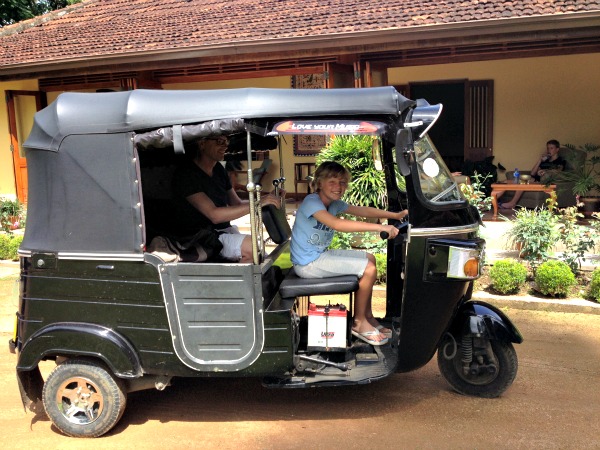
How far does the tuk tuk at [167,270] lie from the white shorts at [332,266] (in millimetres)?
125

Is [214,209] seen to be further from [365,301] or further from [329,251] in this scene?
[365,301]

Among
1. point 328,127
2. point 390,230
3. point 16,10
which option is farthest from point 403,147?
point 16,10

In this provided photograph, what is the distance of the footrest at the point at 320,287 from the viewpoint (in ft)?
13.1

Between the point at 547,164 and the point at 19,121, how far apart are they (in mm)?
11320

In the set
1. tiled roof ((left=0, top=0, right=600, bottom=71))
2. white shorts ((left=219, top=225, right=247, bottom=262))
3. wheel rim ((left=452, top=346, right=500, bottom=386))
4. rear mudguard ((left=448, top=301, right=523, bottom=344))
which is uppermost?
tiled roof ((left=0, top=0, right=600, bottom=71))

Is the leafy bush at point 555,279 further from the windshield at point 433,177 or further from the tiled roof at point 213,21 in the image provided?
the tiled roof at point 213,21

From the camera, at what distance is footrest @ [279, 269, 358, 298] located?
3979mm

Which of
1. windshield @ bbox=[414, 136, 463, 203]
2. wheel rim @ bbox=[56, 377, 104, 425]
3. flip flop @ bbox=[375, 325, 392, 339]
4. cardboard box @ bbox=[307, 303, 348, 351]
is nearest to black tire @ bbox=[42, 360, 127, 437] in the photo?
wheel rim @ bbox=[56, 377, 104, 425]

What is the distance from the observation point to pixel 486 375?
13.6 feet

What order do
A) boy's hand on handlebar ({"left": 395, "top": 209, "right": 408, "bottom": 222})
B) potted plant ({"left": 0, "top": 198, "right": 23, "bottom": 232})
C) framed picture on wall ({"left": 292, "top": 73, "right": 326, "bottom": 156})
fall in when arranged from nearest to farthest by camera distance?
boy's hand on handlebar ({"left": 395, "top": 209, "right": 408, "bottom": 222}) → potted plant ({"left": 0, "top": 198, "right": 23, "bottom": 232}) → framed picture on wall ({"left": 292, "top": 73, "right": 326, "bottom": 156})

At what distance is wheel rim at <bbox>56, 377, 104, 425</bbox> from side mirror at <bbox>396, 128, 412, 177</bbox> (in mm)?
2328

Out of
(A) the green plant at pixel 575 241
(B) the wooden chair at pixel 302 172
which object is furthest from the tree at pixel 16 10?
(A) the green plant at pixel 575 241

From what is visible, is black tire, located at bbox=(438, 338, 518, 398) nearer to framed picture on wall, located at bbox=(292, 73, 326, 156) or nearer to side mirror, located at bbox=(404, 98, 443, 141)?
side mirror, located at bbox=(404, 98, 443, 141)

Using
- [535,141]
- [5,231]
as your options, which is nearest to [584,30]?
[535,141]
